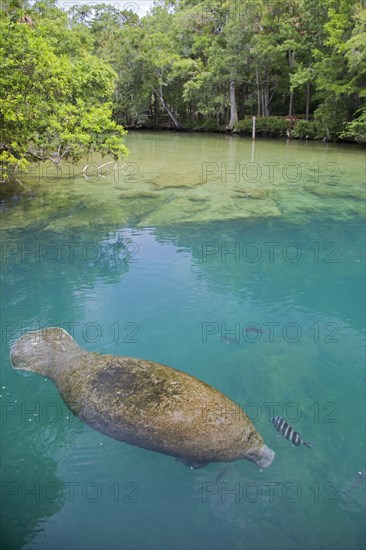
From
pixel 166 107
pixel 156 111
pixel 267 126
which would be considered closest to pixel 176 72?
pixel 166 107

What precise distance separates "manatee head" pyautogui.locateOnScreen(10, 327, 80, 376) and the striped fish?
8.80 ft

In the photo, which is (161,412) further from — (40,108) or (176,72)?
(176,72)

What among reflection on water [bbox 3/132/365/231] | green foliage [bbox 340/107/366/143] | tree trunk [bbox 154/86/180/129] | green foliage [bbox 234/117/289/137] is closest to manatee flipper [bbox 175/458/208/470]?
reflection on water [bbox 3/132/365/231]

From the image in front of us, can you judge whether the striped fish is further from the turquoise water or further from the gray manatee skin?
the gray manatee skin

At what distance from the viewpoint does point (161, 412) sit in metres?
3.78

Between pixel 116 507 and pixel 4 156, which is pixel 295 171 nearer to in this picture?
pixel 4 156

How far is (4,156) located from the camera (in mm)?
10523

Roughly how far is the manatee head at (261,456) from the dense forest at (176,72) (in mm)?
9544

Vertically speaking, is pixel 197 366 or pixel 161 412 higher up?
pixel 161 412

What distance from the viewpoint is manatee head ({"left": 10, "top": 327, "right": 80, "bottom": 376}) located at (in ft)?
17.5

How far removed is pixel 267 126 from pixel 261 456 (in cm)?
3280

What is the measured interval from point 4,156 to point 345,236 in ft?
29.8

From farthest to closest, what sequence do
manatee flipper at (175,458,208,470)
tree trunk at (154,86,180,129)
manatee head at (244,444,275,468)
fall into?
tree trunk at (154,86,180,129) < manatee head at (244,444,275,468) < manatee flipper at (175,458,208,470)

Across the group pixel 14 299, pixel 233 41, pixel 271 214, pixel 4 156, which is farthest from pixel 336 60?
pixel 14 299
